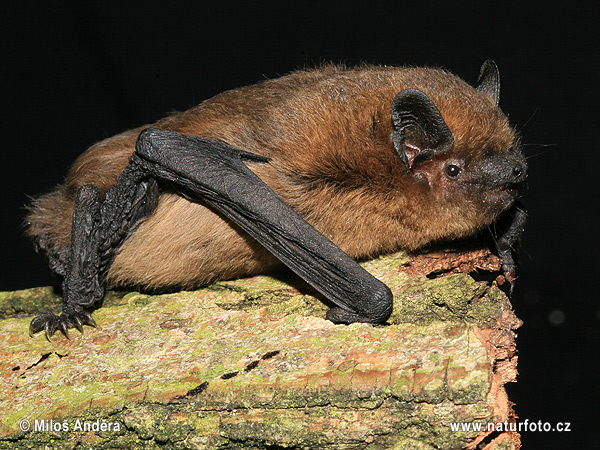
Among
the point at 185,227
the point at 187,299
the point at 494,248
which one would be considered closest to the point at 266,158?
the point at 185,227

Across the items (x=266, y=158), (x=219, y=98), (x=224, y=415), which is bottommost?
(x=224, y=415)

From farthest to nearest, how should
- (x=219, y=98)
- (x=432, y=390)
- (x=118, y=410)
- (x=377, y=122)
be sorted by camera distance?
(x=219, y=98) → (x=377, y=122) → (x=118, y=410) → (x=432, y=390)

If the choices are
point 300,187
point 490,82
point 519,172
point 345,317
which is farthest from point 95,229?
point 490,82

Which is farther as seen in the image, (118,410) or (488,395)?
(118,410)

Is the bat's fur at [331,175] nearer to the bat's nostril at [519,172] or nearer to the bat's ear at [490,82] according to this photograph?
the bat's nostril at [519,172]

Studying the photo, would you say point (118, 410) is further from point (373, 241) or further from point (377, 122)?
point (377, 122)

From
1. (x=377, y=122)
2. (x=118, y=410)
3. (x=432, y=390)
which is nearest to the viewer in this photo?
(x=432, y=390)

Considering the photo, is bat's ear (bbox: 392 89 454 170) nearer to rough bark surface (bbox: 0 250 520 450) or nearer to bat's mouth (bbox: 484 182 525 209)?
bat's mouth (bbox: 484 182 525 209)

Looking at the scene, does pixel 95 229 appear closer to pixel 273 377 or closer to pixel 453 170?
pixel 273 377
